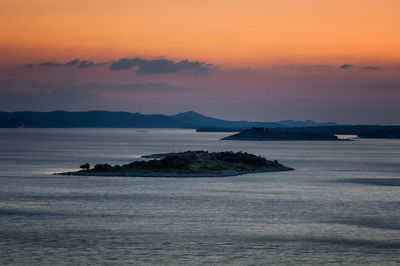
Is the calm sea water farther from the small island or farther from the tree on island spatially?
the tree on island

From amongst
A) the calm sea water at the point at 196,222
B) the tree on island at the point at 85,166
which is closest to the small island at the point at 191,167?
the tree on island at the point at 85,166

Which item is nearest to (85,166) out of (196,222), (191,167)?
(191,167)

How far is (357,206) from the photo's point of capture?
73.2 meters

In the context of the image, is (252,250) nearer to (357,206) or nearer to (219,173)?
(357,206)

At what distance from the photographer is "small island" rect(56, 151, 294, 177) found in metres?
116

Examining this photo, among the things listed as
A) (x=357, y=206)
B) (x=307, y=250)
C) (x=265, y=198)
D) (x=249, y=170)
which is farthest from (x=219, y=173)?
(x=307, y=250)

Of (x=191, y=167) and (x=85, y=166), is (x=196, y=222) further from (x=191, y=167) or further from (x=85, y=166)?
(x=85, y=166)

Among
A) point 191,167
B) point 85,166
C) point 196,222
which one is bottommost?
point 196,222

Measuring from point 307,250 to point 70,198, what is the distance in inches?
1555

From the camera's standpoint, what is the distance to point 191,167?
121m

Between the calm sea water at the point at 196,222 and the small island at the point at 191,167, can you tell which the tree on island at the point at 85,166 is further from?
the calm sea water at the point at 196,222

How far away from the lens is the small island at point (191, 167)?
116m

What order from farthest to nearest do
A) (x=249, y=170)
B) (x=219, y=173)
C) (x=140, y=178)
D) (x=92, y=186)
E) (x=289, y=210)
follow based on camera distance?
(x=249, y=170), (x=219, y=173), (x=140, y=178), (x=92, y=186), (x=289, y=210)

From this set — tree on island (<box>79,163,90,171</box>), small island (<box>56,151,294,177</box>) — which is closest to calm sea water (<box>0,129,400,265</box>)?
small island (<box>56,151,294,177</box>)
